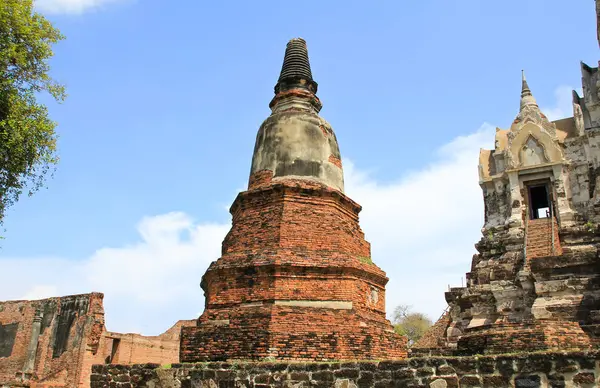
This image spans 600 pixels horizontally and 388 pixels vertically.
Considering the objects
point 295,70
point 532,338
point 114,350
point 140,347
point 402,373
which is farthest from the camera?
point 140,347

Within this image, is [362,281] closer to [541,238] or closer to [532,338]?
[532,338]

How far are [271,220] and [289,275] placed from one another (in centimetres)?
139

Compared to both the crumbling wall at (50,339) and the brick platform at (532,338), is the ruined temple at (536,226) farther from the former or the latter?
the crumbling wall at (50,339)

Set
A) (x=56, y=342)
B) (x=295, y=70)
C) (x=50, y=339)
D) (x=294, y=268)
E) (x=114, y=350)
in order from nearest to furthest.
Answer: (x=294, y=268) < (x=295, y=70) < (x=56, y=342) < (x=50, y=339) < (x=114, y=350)

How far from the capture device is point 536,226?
1820cm

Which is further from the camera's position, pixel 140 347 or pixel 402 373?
pixel 140 347

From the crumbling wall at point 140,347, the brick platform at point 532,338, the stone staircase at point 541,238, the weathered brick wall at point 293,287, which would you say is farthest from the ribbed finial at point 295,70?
the crumbling wall at point 140,347

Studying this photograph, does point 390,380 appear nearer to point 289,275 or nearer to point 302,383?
point 302,383

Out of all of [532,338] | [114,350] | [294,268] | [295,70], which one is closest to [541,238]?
[295,70]

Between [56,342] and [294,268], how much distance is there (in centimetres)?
1760

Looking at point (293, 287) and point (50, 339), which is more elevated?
point (293, 287)

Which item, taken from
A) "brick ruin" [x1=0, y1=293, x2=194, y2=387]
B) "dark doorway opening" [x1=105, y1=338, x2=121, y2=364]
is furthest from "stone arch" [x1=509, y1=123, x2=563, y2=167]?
"dark doorway opening" [x1=105, y1=338, x2=121, y2=364]

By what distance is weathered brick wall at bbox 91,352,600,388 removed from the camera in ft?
19.2

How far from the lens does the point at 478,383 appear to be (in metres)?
6.19
